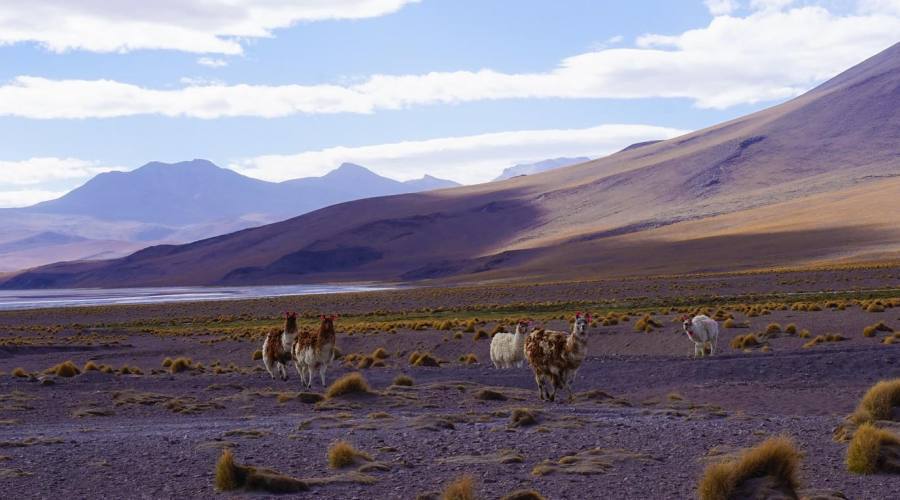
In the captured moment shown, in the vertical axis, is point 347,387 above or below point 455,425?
above

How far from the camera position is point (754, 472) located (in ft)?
26.7

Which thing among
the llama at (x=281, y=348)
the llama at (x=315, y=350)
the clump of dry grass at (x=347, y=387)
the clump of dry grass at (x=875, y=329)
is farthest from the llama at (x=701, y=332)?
the clump of dry grass at (x=347, y=387)

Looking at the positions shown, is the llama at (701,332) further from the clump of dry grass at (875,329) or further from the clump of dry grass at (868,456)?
the clump of dry grass at (868,456)

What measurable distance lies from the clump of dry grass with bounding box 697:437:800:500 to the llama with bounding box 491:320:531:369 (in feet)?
43.0

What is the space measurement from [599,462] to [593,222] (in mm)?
147671

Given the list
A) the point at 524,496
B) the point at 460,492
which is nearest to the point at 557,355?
the point at 524,496

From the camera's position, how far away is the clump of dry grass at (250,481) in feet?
29.6

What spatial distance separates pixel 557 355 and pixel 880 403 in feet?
15.5

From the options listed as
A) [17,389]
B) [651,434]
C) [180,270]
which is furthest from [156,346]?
[180,270]

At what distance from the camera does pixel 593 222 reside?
156 metres

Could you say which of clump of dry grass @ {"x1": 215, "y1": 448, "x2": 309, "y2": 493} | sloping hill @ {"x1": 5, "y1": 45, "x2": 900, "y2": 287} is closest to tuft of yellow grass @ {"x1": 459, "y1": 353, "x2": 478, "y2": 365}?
clump of dry grass @ {"x1": 215, "y1": 448, "x2": 309, "y2": 493}

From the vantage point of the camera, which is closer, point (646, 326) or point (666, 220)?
point (646, 326)

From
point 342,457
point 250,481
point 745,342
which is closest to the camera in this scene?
point 250,481

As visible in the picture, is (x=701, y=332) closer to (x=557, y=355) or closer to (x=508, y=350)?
(x=508, y=350)
